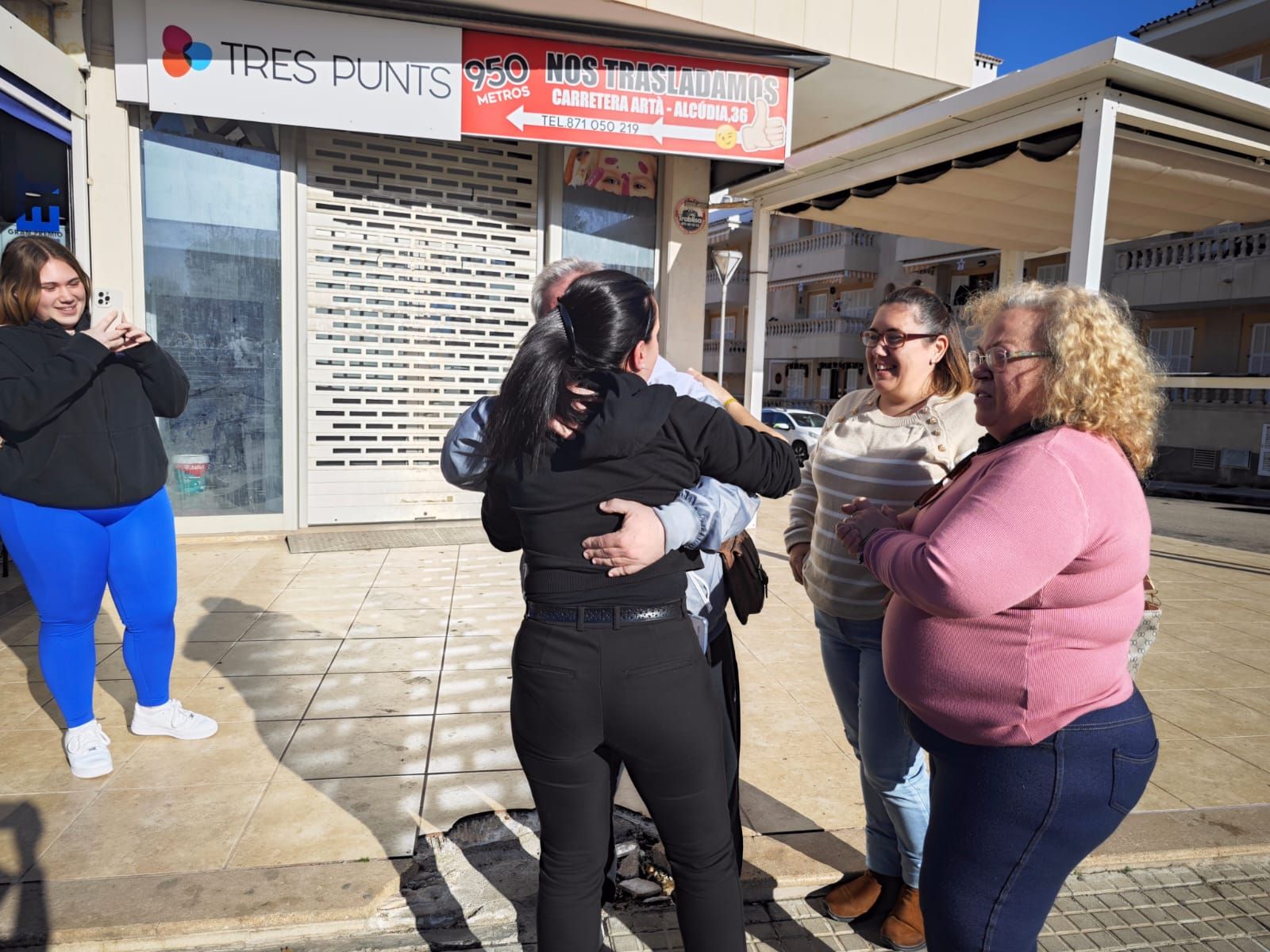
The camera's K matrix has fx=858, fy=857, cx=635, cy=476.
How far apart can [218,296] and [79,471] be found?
460cm

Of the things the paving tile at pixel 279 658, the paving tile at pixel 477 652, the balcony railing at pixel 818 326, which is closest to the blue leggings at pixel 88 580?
the paving tile at pixel 279 658

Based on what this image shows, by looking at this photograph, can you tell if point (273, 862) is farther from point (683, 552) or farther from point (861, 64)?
point (861, 64)

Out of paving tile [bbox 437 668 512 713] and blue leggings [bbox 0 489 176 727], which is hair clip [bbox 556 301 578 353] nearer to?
blue leggings [bbox 0 489 176 727]

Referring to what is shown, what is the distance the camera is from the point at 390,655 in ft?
16.0

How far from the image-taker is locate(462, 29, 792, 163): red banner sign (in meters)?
6.87

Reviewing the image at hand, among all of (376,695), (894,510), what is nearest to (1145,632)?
(894,510)

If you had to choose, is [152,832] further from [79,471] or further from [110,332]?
[110,332]

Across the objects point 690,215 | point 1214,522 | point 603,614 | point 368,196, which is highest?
point 690,215

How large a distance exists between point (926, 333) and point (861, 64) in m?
5.56

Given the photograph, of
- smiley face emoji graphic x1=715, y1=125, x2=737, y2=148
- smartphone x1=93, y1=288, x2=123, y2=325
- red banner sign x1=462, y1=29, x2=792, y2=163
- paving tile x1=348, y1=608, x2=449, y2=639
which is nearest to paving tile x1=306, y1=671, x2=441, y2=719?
paving tile x1=348, y1=608, x2=449, y2=639

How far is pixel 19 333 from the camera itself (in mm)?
3129

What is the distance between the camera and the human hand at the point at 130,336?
3148 millimetres

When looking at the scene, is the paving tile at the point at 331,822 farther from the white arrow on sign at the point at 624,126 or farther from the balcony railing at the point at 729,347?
the balcony railing at the point at 729,347

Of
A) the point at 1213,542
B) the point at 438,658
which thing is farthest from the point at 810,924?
the point at 1213,542
